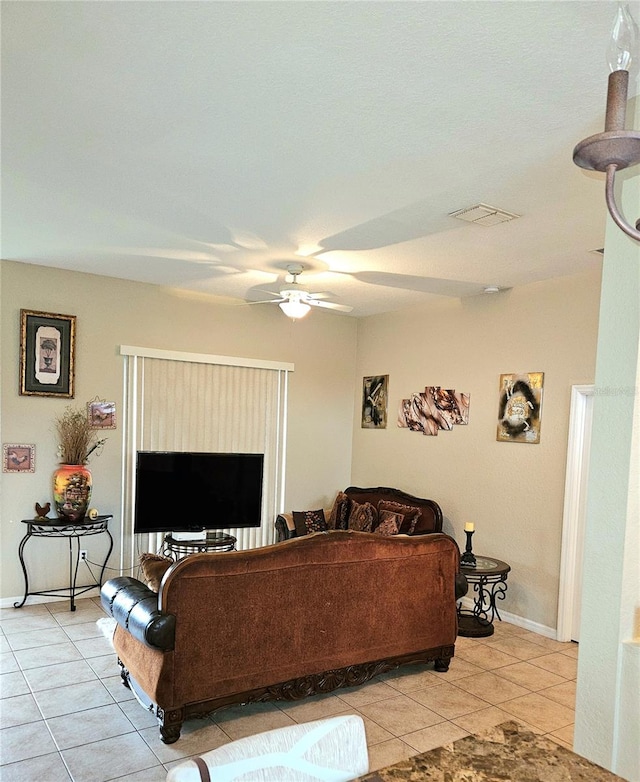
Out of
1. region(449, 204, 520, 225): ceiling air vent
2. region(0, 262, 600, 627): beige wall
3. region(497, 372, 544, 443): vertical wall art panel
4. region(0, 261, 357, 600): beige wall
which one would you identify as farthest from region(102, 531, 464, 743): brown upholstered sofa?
region(0, 261, 357, 600): beige wall

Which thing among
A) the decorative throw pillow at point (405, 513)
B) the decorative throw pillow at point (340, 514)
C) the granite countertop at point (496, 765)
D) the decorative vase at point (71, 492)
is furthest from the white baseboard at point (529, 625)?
the granite countertop at point (496, 765)

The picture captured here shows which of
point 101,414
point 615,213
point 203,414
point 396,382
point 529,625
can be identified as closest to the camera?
point 615,213

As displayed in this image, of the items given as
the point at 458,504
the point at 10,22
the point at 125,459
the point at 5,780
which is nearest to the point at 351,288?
the point at 458,504

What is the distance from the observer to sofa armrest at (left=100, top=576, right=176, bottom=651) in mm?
2951

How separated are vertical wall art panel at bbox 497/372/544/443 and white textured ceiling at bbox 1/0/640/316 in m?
1.09

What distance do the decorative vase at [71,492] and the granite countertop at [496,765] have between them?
4.55 metres

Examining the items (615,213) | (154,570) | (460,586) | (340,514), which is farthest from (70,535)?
(615,213)

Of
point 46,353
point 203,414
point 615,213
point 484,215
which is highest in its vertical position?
A: point 484,215

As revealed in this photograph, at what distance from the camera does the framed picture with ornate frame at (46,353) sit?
5289mm

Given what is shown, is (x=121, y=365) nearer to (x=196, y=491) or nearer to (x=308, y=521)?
(x=196, y=491)

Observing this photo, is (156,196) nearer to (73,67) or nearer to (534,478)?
(73,67)

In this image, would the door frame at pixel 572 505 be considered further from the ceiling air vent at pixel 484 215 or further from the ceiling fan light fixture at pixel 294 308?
the ceiling fan light fixture at pixel 294 308

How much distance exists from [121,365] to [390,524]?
302 centimetres

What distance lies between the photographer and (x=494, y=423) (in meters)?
5.52
